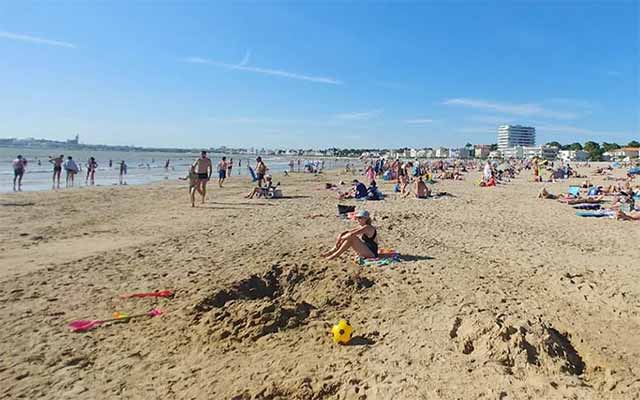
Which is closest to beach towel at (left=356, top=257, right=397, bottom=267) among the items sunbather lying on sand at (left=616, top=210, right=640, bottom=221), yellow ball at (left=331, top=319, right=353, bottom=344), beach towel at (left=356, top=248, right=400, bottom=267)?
beach towel at (left=356, top=248, right=400, bottom=267)

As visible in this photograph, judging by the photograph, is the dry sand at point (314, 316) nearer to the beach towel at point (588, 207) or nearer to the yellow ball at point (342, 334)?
the yellow ball at point (342, 334)

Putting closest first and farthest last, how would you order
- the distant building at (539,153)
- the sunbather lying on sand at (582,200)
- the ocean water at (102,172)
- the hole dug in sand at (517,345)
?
the hole dug in sand at (517,345)
the sunbather lying on sand at (582,200)
the ocean water at (102,172)
the distant building at (539,153)

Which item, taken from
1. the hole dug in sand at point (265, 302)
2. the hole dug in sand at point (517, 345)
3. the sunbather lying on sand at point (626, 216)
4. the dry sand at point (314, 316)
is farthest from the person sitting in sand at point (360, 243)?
the sunbather lying on sand at point (626, 216)

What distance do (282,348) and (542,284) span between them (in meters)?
3.86

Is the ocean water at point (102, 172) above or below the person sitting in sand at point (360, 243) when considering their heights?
above

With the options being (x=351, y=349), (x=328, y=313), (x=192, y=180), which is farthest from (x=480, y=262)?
(x=192, y=180)

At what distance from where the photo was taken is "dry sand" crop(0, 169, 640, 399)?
10.7 feet

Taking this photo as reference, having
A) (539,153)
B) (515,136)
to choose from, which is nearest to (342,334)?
(539,153)

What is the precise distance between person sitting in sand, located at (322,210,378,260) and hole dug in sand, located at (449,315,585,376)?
2586 mm

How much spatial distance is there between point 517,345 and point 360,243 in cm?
325

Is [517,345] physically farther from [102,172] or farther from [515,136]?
[515,136]

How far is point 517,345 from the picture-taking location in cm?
360

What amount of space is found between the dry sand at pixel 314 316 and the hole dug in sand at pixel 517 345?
0.05 feet

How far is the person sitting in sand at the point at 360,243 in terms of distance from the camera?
6.57 meters
